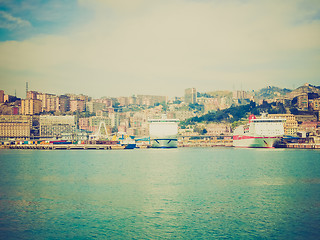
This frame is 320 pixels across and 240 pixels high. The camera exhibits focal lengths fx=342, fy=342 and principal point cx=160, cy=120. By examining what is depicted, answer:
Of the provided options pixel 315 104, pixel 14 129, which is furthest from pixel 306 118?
pixel 14 129

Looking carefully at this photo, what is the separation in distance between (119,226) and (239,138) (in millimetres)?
76269

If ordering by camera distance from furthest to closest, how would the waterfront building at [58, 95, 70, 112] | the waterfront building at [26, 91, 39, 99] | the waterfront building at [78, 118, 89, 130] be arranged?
the waterfront building at [58, 95, 70, 112] < the waterfront building at [26, 91, 39, 99] < the waterfront building at [78, 118, 89, 130]

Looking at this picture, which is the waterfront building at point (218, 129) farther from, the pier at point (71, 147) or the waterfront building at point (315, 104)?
the pier at point (71, 147)

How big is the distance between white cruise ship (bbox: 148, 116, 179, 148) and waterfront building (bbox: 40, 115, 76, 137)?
6624 centimetres

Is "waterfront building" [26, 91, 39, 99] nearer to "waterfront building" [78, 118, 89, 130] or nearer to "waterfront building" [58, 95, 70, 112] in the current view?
"waterfront building" [58, 95, 70, 112]

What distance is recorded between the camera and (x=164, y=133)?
81375 millimetres

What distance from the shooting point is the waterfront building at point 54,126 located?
5443 inches

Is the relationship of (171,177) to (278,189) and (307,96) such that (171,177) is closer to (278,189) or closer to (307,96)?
(278,189)

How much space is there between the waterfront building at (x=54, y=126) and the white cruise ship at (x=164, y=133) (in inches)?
2608

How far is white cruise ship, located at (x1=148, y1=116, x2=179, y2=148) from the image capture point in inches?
3118

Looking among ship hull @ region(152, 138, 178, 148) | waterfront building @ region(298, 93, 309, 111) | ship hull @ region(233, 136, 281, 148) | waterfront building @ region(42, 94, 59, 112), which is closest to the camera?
ship hull @ region(233, 136, 281, 148)

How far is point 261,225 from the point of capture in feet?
46.2

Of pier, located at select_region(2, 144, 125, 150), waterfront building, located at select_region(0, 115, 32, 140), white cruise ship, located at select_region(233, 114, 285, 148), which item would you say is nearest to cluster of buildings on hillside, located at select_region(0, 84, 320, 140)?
waterfront building, located at select_region(0, 115, 32, 140)

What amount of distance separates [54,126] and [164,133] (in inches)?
2893
